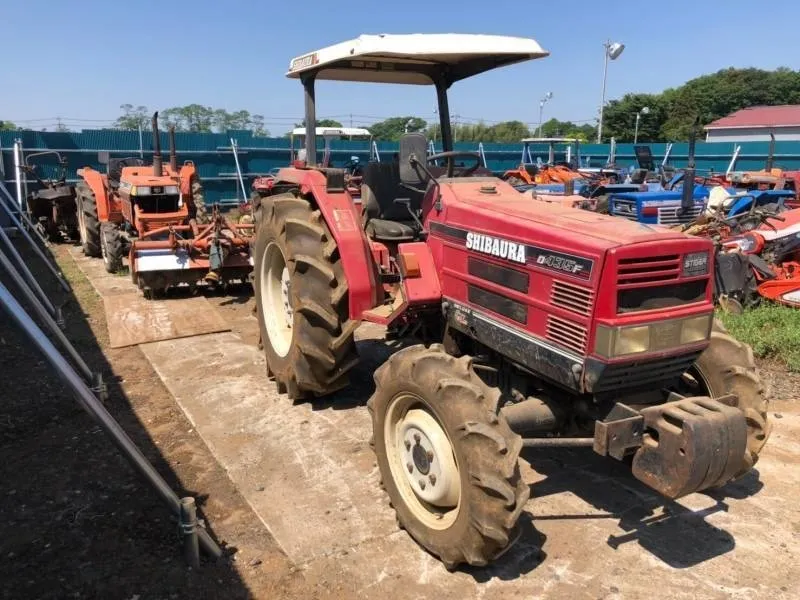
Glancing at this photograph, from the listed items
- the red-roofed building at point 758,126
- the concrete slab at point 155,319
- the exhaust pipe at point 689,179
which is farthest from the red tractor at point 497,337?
the red-roofed building at point 758,126

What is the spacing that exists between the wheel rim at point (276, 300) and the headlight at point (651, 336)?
2.77 metres

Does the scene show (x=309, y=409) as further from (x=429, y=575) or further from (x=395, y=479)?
(x=429, y=575)

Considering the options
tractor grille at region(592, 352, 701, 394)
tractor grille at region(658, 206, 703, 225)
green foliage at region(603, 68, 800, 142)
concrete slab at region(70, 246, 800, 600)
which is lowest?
concrete slab at region(70, 246, 800, 600)

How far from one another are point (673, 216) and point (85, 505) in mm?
9801

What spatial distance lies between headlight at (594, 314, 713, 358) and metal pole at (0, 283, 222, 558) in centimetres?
199

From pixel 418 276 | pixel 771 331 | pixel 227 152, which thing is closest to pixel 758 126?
pixel 227 152

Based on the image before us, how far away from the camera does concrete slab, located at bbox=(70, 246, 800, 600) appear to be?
2.88m

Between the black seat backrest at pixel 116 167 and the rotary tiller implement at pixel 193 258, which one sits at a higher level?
the black seat backrest at pixel 116 167

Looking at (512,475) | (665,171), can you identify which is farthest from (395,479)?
(665,171)

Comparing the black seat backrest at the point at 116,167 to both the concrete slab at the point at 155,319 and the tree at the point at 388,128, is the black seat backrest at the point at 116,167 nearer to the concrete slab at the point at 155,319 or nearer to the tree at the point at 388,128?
the concrete slab at the point at 155,319

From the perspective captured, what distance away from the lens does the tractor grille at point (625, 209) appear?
10859mm

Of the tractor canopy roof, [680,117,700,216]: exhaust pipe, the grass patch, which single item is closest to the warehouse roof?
[680,117,700,216]: exhaust pipe

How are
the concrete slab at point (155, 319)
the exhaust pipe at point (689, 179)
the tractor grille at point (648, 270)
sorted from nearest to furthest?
1. the tractor grille at point (648, 270)
2. the concrete slab at point (155, 319)
3. the exhaust pipe at point (689, 179)

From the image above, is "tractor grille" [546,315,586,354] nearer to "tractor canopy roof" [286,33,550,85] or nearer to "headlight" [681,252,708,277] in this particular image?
"headlight" [681,252,708,277]
